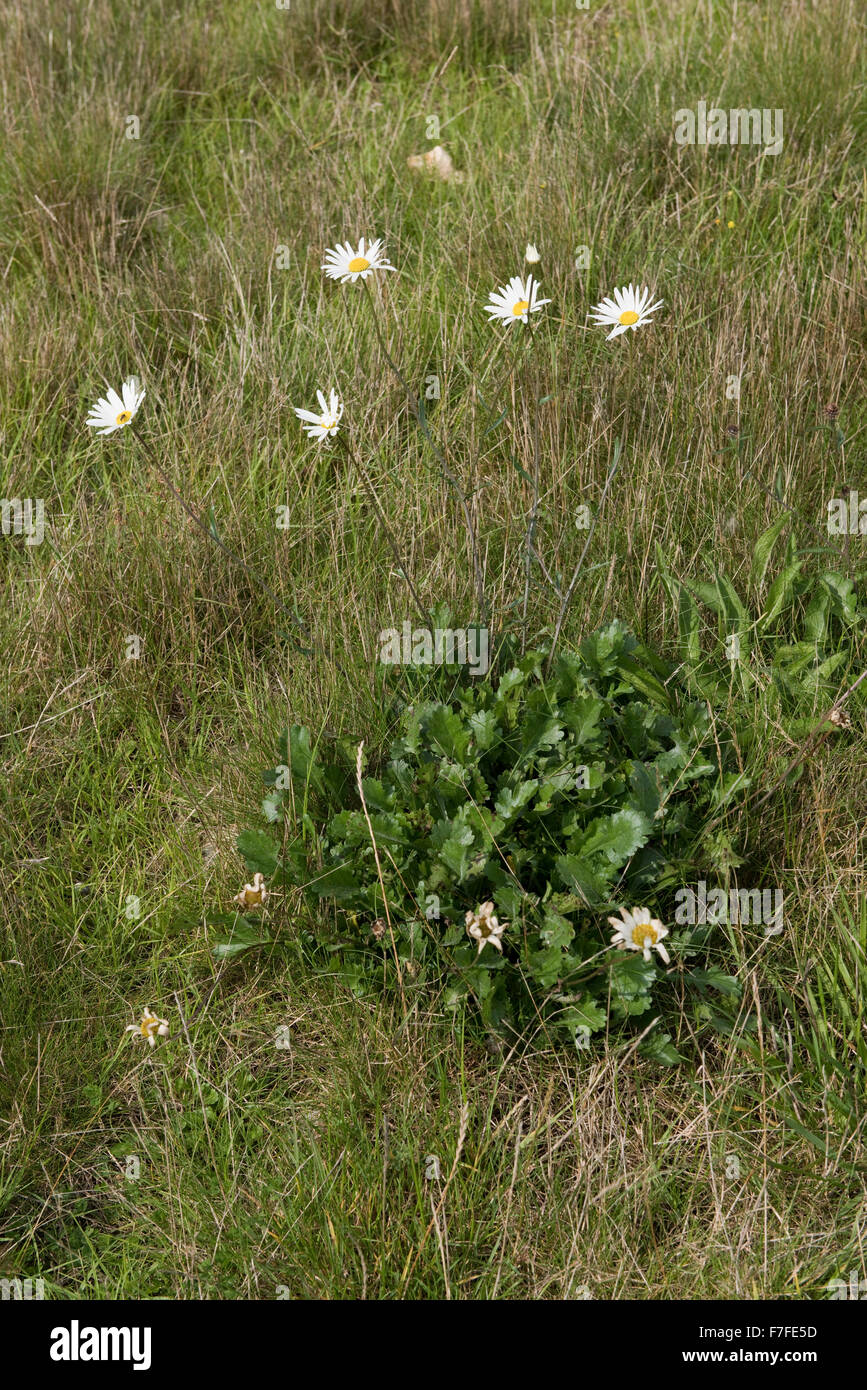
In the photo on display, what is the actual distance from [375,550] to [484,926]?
1205mm

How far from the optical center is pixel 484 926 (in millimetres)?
2006

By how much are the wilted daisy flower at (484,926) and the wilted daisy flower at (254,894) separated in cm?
43

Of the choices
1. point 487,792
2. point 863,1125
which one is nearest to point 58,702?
point 487,792

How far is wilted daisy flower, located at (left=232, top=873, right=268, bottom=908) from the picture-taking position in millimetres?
2201

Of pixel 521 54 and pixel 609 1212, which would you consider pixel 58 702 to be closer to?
pixel 609 1212

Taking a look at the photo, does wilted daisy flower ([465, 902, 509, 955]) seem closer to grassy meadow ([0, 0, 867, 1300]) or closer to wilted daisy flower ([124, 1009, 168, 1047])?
grassy meadow ([0, 0, 867, 1300])

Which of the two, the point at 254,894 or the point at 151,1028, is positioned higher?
the point at 254,894

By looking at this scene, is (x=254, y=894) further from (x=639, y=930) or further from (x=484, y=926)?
(x=639, y=930)

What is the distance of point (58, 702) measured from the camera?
2.76 meters

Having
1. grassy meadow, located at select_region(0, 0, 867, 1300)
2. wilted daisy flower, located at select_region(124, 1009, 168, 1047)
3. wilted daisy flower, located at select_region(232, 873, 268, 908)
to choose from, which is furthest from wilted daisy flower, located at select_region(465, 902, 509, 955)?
wilted daisy flower, located at select_region(124, 1009, 168, 1047)

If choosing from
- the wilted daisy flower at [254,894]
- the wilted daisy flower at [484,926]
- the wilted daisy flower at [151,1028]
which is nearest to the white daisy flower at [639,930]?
the wilted daisy flower at [484,926]

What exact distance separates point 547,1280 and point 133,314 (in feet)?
9.44

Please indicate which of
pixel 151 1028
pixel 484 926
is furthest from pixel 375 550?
pixel 151 1028

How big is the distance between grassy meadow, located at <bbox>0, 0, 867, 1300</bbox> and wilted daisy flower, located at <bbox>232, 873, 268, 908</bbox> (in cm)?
5
